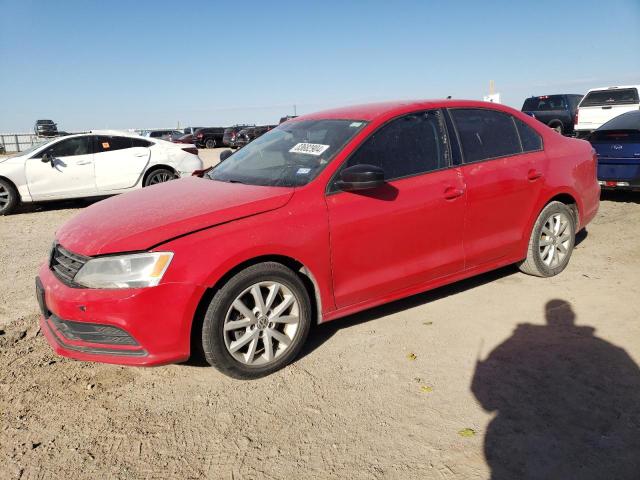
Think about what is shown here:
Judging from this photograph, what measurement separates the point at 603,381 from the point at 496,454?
1045mm

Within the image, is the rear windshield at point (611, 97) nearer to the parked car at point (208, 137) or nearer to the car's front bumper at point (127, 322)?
the car's front bumper at point (127, 322)

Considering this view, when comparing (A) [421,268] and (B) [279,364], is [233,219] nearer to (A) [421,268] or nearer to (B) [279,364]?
(B) [279,364]

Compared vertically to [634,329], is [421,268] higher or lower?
higher

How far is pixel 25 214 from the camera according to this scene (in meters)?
9.20

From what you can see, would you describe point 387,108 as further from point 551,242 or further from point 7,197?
point 7,197

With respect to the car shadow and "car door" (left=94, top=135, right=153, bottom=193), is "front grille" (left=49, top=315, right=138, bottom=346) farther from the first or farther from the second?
the car shadow

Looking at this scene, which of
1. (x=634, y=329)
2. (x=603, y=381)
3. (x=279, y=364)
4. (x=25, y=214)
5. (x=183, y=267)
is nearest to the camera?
(x=183, y=267)

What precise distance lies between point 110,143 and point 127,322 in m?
7.67

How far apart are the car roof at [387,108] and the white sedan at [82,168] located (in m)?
5.96

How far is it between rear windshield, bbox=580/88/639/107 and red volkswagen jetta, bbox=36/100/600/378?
13488mm

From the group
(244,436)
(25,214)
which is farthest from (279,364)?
(25,214)

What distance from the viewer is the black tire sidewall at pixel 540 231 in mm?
4531

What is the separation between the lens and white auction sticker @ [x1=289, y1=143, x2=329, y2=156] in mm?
3631

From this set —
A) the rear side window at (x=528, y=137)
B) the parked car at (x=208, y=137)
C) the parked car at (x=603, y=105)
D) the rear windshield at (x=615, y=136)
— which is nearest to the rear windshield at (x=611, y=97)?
the parked car at (x=603, y=105)
